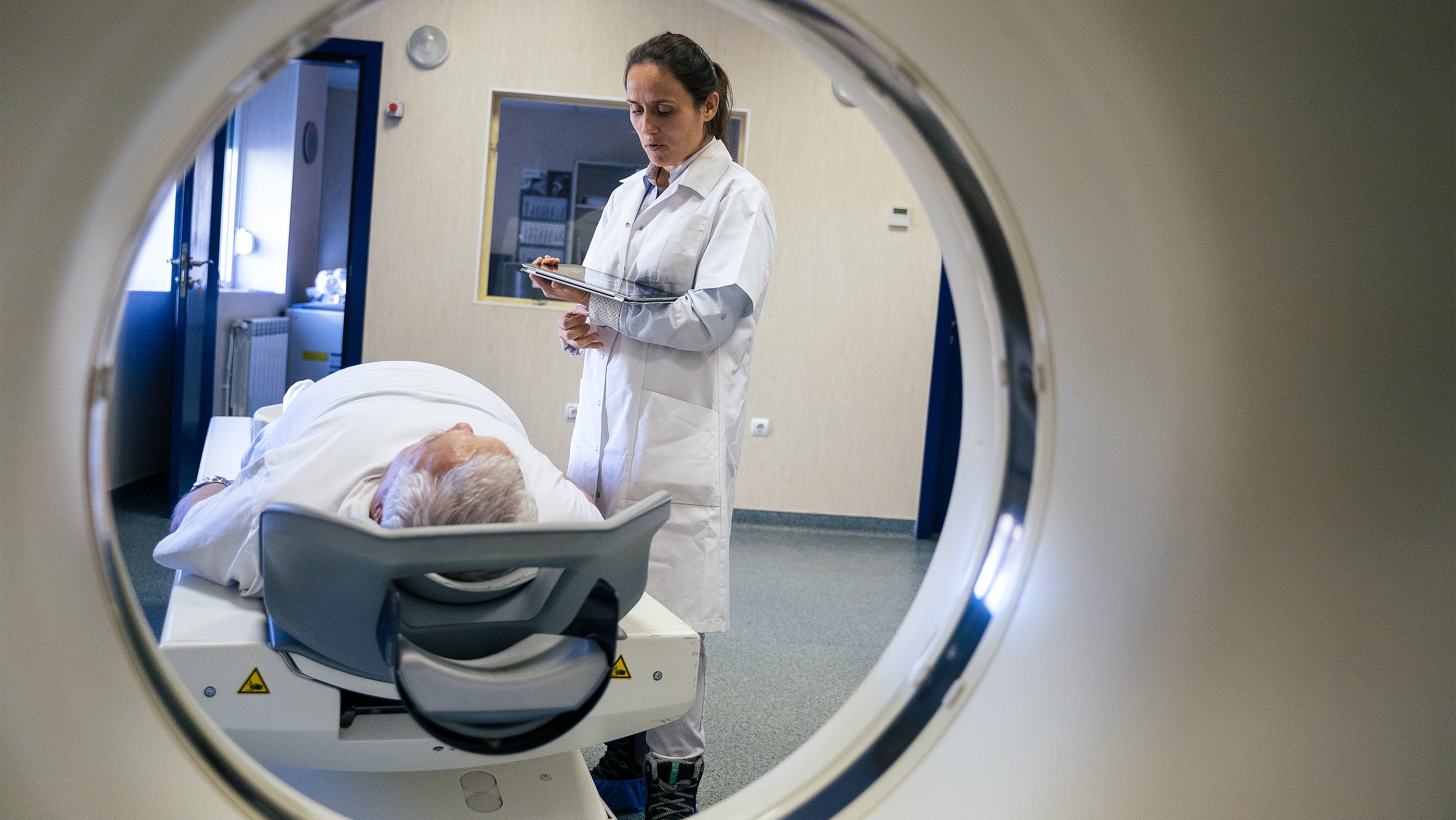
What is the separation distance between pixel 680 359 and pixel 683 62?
0.54 meters

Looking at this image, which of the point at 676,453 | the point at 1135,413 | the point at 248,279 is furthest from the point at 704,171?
the point at 248,279

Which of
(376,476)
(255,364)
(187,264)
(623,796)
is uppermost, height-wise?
(187,264)

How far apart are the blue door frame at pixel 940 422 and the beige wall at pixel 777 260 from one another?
0.17 ft

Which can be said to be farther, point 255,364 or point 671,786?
point 255,364

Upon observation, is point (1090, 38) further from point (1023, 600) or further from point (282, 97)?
point (282, 97)

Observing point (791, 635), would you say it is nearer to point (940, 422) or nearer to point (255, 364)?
point (940, 422)

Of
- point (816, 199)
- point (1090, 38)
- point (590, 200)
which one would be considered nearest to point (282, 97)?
point (590, 200)

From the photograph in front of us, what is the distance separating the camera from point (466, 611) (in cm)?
114

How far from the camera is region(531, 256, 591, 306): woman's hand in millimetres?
1722

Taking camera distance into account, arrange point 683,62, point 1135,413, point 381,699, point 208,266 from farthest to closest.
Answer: point 208,266, point 683,62, point 381,699, point 1135,413

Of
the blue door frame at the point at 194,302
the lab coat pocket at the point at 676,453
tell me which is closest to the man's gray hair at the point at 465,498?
the lab coat pocket at the point at 676,453

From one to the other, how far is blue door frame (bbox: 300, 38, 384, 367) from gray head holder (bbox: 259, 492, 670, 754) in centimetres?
332

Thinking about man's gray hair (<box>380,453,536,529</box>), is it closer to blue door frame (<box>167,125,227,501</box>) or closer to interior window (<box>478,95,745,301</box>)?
blue door frame (<box>167,125,227,501</box>)

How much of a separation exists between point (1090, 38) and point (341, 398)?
1639 millimetres
